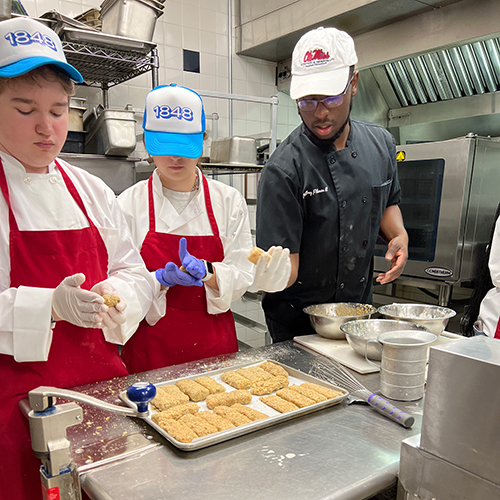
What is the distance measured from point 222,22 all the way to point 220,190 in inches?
110

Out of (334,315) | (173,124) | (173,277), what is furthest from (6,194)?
(334,315)

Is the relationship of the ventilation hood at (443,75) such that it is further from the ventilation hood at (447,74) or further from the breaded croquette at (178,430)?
the breaded croquette at (178,430)

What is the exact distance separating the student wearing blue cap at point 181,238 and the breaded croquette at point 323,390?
0.48 m

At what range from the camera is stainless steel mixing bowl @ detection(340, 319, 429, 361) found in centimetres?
141

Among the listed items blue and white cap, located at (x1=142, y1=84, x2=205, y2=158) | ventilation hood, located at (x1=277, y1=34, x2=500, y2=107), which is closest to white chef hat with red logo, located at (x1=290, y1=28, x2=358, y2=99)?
blue and white cap, located at (x1=142, y1=84, x2=205, y2=158)

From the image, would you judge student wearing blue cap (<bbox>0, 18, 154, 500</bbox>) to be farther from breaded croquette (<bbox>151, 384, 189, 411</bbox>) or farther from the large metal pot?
the large metal pot

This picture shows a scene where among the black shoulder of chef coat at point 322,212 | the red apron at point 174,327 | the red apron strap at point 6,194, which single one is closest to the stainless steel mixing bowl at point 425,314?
the black shoulder of chef coat at point 322,212

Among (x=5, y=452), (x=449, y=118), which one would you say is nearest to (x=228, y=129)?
(x=449, y=118)

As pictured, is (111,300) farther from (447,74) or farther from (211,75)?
(211,75)

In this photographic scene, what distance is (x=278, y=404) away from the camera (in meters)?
1.15

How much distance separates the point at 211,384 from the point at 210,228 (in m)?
0.80

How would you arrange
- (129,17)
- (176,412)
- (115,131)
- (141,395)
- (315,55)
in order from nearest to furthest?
(141,395) → (176,412) → (315,55) → (115,131) → (129,17)

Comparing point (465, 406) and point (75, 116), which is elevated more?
point (75, 116)

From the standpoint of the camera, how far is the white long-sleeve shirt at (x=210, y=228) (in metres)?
1.77
